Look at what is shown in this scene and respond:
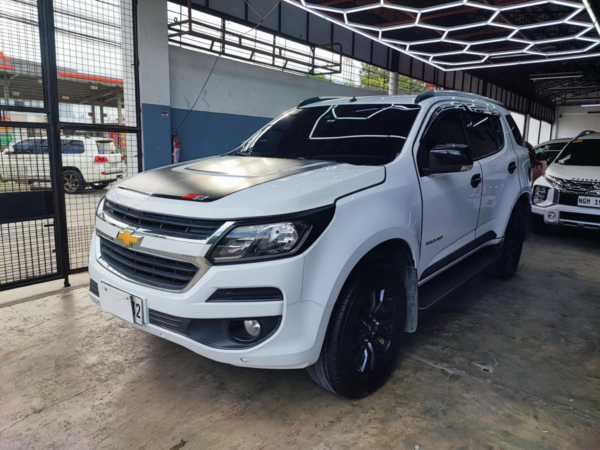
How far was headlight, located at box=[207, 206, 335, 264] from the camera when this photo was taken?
184 cm

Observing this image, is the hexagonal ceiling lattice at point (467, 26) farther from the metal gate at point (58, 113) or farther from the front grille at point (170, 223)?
the front grille at point (170, 223)

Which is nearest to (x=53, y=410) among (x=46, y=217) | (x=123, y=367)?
(x=123, y=367)

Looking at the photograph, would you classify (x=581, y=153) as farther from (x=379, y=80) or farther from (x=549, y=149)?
(x=379, y=80)

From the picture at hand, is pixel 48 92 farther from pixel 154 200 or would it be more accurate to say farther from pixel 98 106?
pixel 154 200

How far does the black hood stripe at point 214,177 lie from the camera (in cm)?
207

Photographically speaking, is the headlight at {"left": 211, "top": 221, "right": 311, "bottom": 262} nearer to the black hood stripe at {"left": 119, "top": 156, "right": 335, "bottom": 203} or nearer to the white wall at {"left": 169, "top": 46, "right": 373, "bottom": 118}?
the black hood stripe at {"left": 119, "top": 156, "right": 335, "bottom": 203}

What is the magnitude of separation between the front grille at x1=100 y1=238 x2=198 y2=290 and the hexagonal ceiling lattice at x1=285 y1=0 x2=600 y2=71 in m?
6.57

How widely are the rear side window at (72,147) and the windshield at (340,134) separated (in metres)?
2.02

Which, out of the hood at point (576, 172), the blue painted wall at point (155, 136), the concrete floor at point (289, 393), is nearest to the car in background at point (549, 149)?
the hood at point (576, 172)

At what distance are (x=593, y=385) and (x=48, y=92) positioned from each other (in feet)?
14.9

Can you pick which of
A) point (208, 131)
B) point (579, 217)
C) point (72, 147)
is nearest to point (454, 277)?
→ point (579, 217)

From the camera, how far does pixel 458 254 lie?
3.18m

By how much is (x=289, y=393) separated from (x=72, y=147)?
3526mm

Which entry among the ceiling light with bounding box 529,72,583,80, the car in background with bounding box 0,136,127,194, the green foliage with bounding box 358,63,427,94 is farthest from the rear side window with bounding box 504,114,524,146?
the ceiling light with bounding box 529,72,583,80
